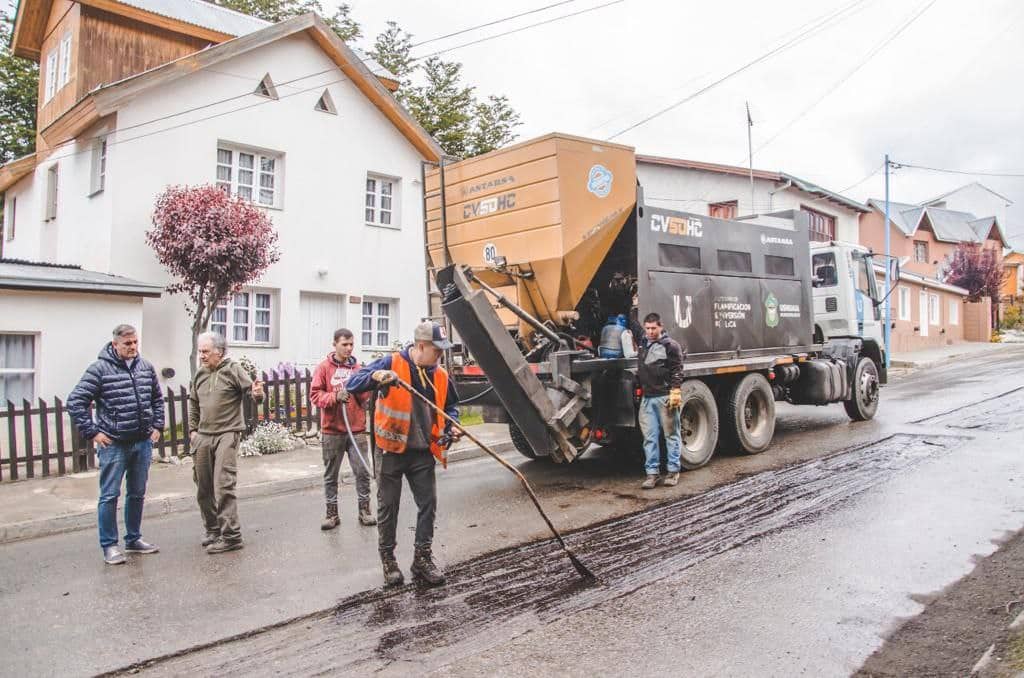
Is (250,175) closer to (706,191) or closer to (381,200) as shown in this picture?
(381,200)

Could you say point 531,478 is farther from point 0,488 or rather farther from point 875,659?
point 0,488

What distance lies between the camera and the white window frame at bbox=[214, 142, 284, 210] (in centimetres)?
1509

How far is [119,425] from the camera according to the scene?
5.88 metres

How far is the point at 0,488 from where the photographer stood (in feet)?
27.9

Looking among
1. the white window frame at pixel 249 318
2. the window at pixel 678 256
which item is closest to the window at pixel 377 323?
the white window frame at pixel 249 318

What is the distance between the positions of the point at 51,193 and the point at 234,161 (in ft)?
15.8

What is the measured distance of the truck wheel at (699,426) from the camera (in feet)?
28.2

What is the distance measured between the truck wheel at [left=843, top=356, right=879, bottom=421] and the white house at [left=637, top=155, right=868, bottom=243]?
16.0 m

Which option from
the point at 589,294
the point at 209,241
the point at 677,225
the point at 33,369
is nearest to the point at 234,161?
the point at 209,241

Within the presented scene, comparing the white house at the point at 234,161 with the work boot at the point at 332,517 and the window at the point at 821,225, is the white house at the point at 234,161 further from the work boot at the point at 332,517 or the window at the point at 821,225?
the window at the point at 821,225

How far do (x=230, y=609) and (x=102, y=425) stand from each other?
209cm

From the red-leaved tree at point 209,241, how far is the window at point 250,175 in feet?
6.28

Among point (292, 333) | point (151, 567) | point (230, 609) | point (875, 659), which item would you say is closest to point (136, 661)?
point (230, 609)

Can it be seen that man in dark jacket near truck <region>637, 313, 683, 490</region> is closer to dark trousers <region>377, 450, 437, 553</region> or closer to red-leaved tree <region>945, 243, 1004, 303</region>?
dark trousers <region>377, 450, 437, 553</region>
